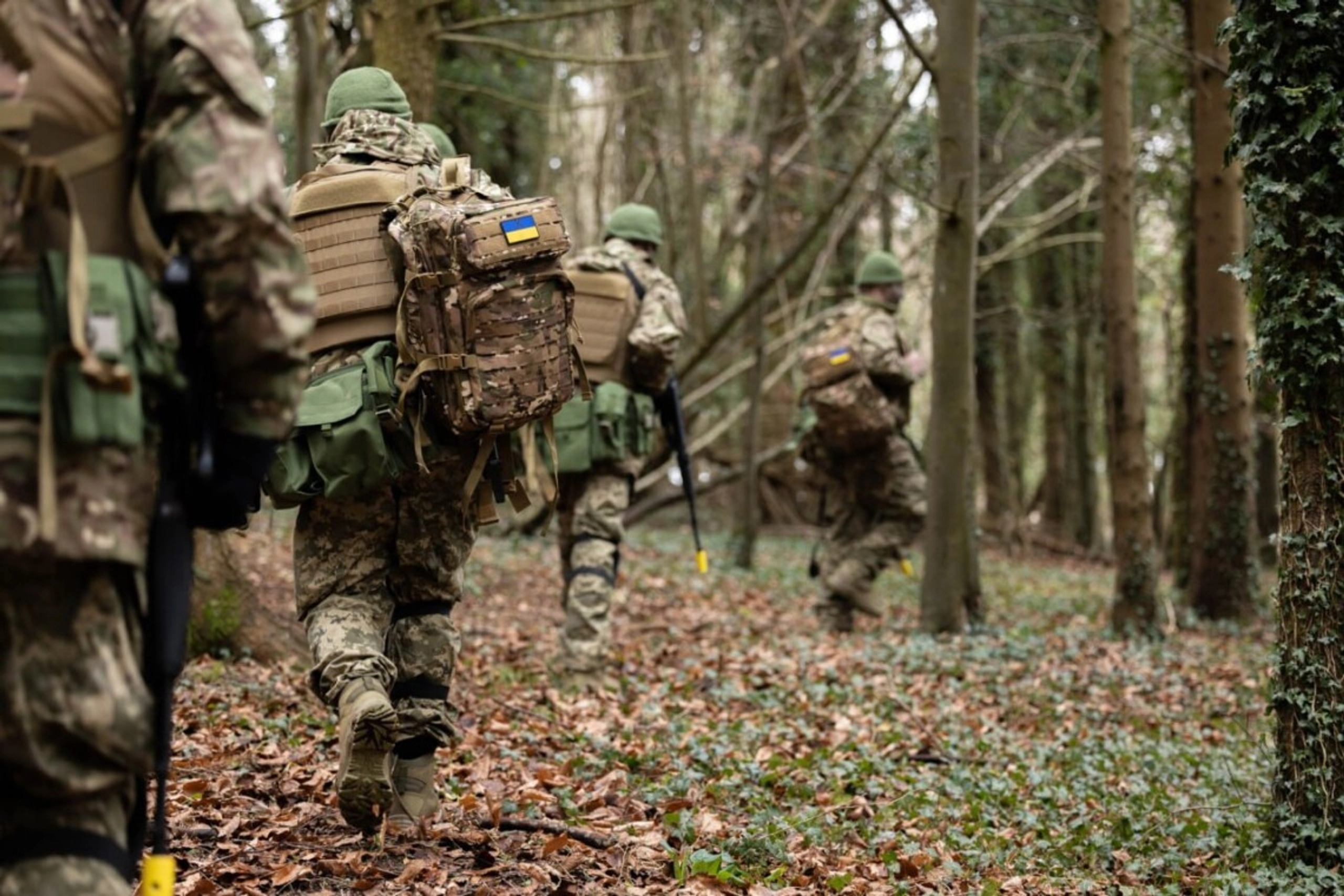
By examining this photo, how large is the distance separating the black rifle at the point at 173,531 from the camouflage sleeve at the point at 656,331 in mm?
5252

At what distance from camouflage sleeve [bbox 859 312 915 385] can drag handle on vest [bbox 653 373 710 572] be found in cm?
205

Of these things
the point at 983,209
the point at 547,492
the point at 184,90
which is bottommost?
the point at 547,492

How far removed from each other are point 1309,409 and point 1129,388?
6.36 meters

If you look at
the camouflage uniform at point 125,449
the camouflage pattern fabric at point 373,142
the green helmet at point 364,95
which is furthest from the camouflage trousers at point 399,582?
the camouflage uniform at point 125,449

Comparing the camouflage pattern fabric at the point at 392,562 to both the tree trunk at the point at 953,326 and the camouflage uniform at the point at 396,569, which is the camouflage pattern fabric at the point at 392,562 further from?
the tree trunk at the point at 953,326

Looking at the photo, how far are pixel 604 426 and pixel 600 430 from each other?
0.05 m

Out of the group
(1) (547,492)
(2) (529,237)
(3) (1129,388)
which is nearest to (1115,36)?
(3) (1129,388)

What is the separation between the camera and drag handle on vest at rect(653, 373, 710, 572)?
28.5ft

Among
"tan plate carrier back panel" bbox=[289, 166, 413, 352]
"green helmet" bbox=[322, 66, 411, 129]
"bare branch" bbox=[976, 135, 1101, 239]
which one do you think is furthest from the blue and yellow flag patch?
"bare branch" bbox=[976, 135, 1101, 239]

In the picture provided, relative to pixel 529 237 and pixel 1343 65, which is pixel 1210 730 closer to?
pixel 1343 65

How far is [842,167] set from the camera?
20.7m

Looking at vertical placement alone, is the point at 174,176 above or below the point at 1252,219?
below

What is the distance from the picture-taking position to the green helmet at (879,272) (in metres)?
11.0

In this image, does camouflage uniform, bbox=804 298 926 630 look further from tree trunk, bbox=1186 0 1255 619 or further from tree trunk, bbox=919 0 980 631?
tree trunk, bbox=1186 0 1255 619
